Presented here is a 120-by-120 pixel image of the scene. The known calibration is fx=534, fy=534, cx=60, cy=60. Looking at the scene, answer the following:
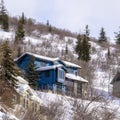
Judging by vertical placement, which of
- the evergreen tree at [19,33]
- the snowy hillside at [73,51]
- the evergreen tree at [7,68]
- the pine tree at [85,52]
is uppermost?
the evergreen tree at [7,68]

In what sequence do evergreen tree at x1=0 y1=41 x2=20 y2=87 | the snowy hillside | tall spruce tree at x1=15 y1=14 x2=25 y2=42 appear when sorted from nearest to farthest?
evergreen tree at x1=0 y1=41 x2=20 y2=87
the snowy hillside
tall spruce tree at x1=15 y1=14 x2=25 y2=42

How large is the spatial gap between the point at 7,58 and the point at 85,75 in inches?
1510

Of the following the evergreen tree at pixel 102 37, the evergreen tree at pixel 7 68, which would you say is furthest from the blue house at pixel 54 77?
the evergreen tree at pixel 102 37

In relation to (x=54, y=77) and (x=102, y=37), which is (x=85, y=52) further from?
(x=102, y=37)

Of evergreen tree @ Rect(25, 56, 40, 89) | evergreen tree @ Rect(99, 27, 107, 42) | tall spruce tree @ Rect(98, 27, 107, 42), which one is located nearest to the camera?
evergreen tree @ Rect(25, 56, 40, 89)

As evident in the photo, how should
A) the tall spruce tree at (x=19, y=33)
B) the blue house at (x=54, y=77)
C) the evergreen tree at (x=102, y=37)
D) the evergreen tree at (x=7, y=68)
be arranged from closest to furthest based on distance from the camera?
the evergreen tree at (x=7, y=68), the blue house at (x=54, y=77), the tall spruce tree at (x=19, y=33), the evergreen tree at (x=102, y=37)

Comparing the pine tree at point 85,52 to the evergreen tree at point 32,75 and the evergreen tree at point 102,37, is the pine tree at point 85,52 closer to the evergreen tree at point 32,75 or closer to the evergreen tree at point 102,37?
the evergreen tree at point 102,37

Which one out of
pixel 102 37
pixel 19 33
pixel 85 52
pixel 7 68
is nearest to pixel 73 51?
pixel 19 33

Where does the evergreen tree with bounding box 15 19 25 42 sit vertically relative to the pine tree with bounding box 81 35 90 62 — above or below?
above

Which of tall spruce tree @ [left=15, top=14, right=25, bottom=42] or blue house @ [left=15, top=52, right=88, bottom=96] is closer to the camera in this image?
blue house @ [left=15, top=52, right=88, bottom=96]

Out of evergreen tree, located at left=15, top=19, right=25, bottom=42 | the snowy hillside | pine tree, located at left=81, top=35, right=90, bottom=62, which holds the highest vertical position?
evergreen tree, located at left=15, top=19, right=25, bottom=42

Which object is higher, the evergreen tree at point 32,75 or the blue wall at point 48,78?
the evergreen tree at point 32,75

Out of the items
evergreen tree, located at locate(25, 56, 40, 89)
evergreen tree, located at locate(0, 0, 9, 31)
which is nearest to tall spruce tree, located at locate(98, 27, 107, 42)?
evergreen tree, located at locate(0, 0, 9, 31)

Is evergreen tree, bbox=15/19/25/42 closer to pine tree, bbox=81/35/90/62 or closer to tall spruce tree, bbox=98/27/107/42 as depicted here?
pine tree, bbox=81/35/90/62
